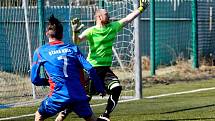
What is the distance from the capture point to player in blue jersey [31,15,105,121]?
24.1 feet

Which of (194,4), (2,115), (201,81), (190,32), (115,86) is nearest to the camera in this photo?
(115,86)

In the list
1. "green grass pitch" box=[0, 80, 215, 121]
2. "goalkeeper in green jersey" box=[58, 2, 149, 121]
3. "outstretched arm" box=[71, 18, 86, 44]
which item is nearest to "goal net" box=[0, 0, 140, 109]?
"green grass pitch" box=[0, 80, 215, 121]

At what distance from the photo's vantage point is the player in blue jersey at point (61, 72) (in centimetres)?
735

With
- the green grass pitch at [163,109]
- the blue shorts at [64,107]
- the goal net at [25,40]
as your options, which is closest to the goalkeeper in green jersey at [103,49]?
the green grass pitch at [163,109]

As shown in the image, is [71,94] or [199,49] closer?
[71,94]

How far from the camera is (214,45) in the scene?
23.5 meters

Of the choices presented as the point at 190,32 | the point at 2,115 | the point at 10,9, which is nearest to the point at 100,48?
the point at 2,115

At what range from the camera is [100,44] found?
1034cm

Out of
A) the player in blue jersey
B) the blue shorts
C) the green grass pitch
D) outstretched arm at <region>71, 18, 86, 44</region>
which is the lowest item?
the green grass pitch

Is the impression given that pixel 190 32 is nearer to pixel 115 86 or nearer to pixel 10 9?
pixel 10 9

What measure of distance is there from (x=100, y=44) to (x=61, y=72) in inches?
120

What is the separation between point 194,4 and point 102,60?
1125 cm

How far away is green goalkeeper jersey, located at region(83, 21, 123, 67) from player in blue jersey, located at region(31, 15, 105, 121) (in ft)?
9.08

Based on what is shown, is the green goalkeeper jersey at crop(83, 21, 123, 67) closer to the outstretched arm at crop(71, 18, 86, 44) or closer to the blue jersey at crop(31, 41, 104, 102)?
the outstretched arm at crop(71, 18, 86, 44)
